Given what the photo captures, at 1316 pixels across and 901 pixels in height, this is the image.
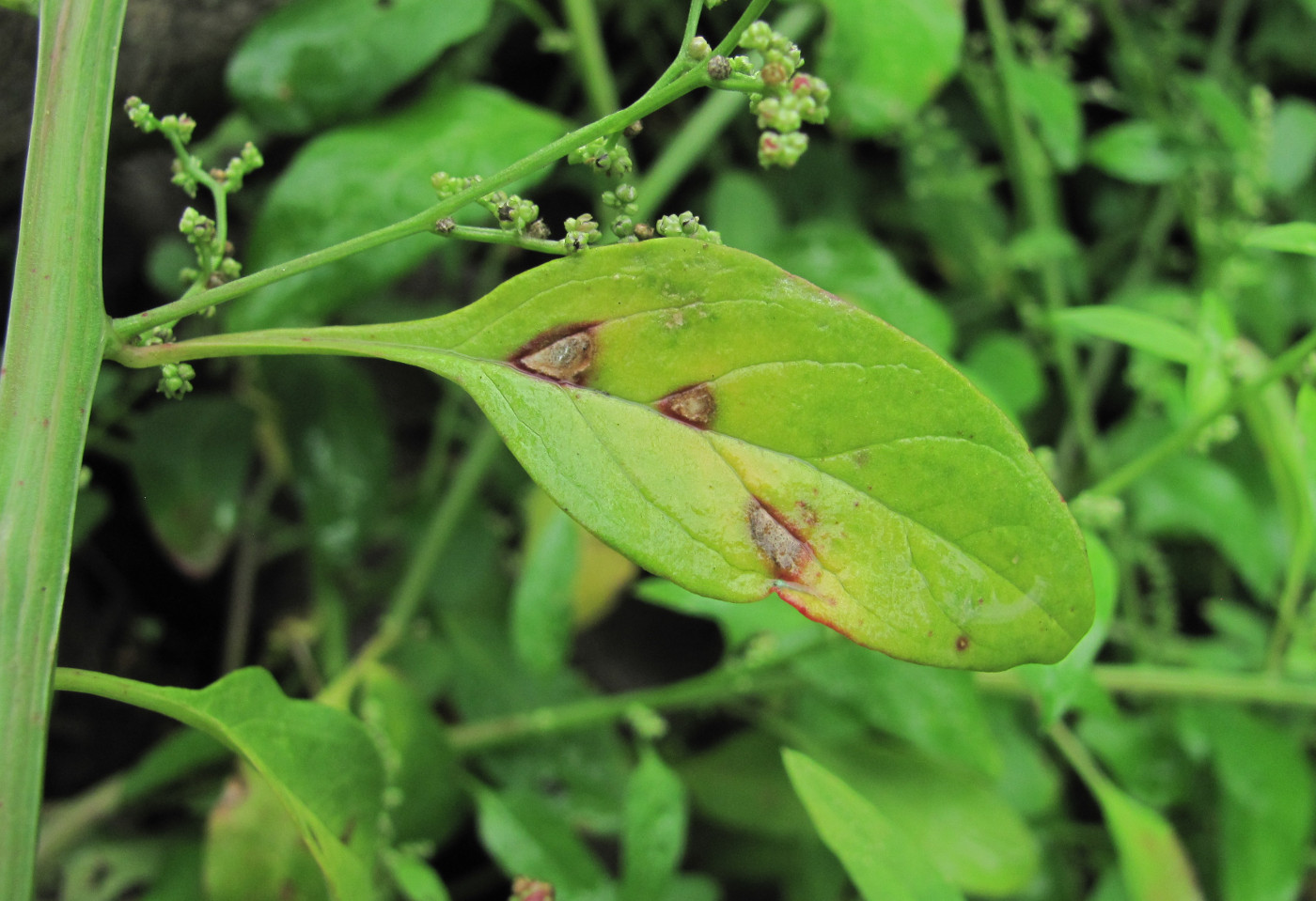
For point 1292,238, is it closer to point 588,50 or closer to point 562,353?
point 562,353

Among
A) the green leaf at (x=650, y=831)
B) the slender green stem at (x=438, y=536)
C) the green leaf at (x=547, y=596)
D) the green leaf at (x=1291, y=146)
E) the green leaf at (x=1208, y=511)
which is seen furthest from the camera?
the green leaf at (x=1291, y=146)

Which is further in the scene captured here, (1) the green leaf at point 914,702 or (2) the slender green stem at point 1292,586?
(1) the green leaf at point 914,702

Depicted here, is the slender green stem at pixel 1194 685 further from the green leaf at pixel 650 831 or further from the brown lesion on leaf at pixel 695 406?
the brown lesion on leaf at pixel 695 406

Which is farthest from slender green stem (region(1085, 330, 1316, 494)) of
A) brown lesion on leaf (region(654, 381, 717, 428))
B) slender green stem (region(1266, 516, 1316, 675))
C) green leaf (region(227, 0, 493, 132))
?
green leaf (region(227, 0, 493, 132))

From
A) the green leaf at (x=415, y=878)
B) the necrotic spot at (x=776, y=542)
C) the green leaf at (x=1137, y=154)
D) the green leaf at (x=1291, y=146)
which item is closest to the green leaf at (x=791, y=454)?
the necrotic spot at (x=776, y=542)

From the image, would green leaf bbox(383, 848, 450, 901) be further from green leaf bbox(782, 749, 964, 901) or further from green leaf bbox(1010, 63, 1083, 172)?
green leaf bbox(1010, 63, 1083, 172)

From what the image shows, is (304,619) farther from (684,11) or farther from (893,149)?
(893,149)
